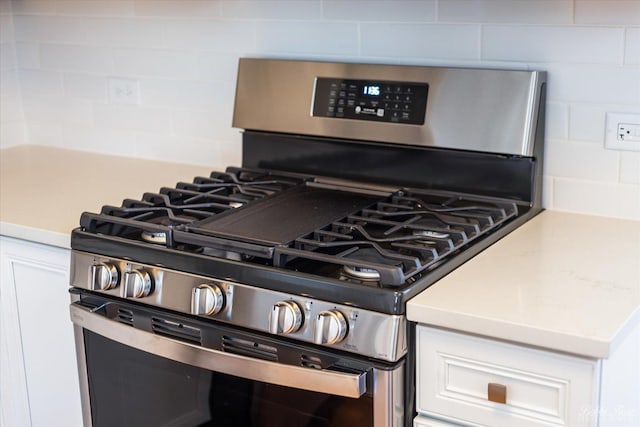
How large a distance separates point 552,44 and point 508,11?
117 mm

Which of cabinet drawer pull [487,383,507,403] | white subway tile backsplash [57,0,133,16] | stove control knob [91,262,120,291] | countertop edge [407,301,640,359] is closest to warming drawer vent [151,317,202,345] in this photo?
stove control knob [91,262,120,291]

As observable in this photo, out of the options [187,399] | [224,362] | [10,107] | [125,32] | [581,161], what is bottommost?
[187,399]

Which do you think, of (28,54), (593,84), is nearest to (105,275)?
(593,84)

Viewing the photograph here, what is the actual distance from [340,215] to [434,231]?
23 cm

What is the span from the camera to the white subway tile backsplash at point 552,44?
5.82ft

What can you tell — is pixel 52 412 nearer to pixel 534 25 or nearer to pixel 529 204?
pixel 529 204

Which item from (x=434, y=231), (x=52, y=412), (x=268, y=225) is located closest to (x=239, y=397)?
(x=268, y=225)

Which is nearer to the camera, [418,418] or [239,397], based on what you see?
[418,418]

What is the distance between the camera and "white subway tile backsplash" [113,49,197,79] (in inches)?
94.2

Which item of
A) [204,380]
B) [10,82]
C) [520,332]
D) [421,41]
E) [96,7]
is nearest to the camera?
[520,332]

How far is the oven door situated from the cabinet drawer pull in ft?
0.48

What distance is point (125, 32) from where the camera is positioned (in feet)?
8.18

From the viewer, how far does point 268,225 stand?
1706 mm

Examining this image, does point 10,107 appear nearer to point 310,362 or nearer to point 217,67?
point 217,67
